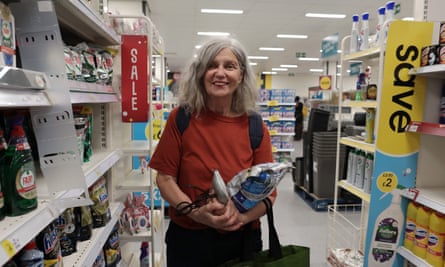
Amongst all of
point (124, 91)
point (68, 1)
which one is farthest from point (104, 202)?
point (68, 1)

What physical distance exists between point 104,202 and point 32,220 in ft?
2.87

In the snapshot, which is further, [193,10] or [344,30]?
[344,30]

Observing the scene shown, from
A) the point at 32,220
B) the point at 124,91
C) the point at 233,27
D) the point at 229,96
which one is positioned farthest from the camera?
the point at 233,27

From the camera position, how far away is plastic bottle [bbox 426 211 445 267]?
1780mm

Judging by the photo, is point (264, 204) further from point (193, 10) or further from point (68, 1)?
point (193, 10)

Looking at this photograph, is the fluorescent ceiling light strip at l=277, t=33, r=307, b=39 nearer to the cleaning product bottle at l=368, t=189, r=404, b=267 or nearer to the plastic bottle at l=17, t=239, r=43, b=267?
the cleaning product bottle at l=368, t=189, r=404, b=267

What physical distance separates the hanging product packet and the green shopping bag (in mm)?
129

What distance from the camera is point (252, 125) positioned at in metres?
1.41

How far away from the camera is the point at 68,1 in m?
1.16

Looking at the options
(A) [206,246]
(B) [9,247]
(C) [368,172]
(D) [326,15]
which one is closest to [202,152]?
(A) [206,246]

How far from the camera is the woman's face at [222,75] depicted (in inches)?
52.0

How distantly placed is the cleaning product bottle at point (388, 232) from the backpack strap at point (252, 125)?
1229mm

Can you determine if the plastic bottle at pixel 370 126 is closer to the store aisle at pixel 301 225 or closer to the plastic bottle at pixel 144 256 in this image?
the store aisle at pixel 301 225

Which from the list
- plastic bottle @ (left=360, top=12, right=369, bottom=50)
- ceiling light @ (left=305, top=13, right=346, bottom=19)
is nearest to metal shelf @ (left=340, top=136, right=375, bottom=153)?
plastic bottle @ (left=360, top=12, right=369, bottom=50)
